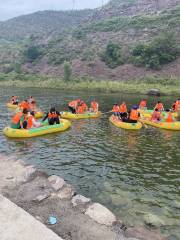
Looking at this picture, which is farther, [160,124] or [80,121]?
[80,121]

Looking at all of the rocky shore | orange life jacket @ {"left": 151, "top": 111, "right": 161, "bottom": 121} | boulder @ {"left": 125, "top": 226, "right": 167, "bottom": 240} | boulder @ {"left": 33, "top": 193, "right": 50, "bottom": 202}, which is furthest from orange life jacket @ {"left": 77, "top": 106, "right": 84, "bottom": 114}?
boulder @ {"left": 125, "top": 226, "right": 167, "bottom": 240}

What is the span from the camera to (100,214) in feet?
28.8

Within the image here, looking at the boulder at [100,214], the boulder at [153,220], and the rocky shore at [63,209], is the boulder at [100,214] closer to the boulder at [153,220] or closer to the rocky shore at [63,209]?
the rocky shore at [63,209]

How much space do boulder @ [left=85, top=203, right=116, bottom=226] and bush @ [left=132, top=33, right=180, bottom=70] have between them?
2011 inches

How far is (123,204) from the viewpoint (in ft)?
33.2

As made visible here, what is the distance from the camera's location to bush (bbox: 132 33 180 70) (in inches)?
2264

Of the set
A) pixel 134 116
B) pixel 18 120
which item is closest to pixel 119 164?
pixel 134 116

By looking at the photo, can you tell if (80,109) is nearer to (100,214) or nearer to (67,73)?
(100,214)

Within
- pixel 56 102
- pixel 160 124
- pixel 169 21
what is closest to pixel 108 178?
pixel 160 124

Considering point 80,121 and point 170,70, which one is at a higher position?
point 170,70

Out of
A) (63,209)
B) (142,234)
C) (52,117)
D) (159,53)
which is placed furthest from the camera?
(159,53)

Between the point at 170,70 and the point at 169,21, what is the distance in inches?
987

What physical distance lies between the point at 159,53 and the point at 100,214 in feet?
176

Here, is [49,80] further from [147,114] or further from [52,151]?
[52,151]
